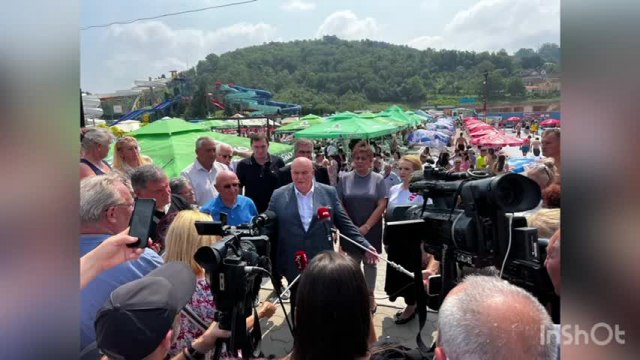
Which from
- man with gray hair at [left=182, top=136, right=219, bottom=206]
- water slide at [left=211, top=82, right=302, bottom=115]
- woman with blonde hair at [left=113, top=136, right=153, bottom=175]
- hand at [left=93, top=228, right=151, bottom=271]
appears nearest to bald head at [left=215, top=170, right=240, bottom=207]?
man with gray hair at [left=182, top=136, right=219, bottom=206]

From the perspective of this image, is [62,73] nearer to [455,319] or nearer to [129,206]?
[455,319]

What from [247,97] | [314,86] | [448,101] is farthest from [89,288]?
[448,101]

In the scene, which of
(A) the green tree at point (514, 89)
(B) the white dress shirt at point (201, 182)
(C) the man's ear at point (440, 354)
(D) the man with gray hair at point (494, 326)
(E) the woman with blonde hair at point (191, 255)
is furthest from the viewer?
(A) the green tree at point (514, 89)

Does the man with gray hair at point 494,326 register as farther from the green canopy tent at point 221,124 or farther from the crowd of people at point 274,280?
the green canopy tent at point 221,124

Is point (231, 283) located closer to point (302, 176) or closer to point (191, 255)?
point (191, 255)

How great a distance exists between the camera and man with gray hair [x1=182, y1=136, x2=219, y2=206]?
15.8ft

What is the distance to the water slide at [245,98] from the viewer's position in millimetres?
64188

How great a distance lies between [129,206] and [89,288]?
0.42 meters

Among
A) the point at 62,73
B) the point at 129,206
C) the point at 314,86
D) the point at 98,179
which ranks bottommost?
the point at 129,206

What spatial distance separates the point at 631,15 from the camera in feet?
2.39

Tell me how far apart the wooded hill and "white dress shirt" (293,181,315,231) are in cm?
4036

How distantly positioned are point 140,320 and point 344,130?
535 inches

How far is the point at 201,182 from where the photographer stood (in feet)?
15.8
